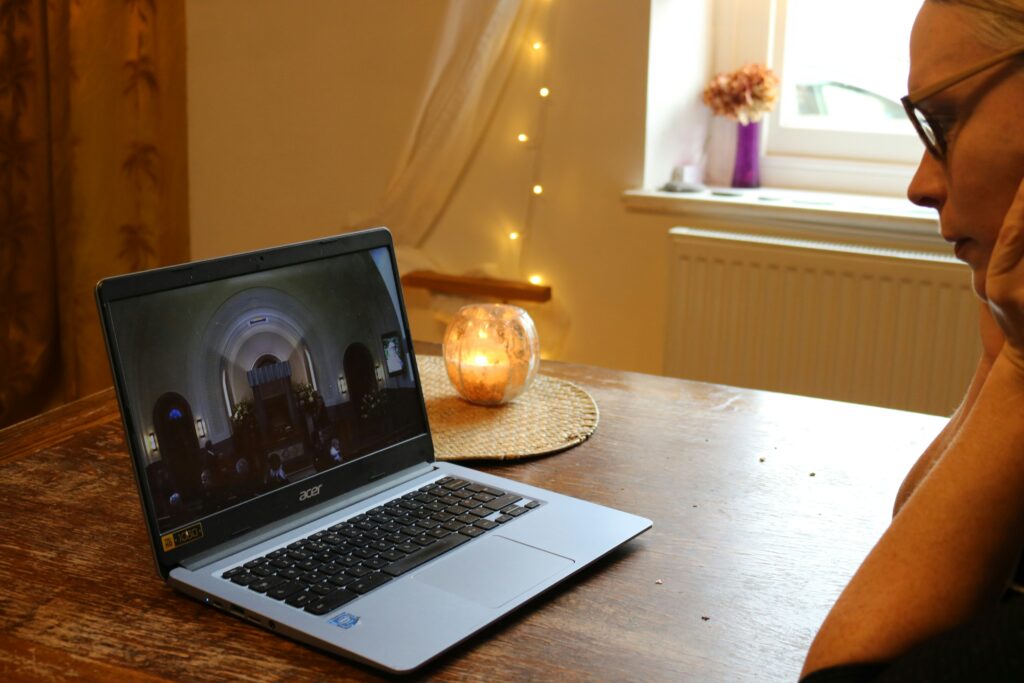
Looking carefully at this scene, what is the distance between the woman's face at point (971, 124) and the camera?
74 cm

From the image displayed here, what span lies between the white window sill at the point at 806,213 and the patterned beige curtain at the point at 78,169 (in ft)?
4.44

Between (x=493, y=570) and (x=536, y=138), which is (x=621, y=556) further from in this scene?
(x=536, y=138)

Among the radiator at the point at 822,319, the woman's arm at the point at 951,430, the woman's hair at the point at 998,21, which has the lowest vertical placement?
the radiator at the point at 822,319

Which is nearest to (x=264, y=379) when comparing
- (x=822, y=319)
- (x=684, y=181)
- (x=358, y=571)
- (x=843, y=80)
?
(x=358, y=571)

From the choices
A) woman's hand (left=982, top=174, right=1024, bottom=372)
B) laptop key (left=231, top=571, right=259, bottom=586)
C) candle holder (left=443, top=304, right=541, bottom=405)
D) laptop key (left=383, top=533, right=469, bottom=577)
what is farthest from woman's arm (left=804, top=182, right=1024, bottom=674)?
candle holder (left=443, top=304, right=541, bottom=405)

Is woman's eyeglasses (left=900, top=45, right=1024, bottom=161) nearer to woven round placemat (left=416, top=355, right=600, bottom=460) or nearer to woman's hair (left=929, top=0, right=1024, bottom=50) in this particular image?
woman's hair (left=929, top=0, right=1024, bottom=50)

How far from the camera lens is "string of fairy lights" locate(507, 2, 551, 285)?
2.55 metres

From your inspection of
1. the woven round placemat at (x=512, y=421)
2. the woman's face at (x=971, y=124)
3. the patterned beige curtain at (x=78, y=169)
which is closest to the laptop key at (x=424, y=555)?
the woven round placemat at (x=512, y=421)

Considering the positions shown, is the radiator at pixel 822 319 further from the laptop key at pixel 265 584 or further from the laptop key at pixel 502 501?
the laptop key at pixel 265 584

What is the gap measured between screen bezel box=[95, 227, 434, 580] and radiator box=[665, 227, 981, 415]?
1.35 meters

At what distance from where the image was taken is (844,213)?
233 cm

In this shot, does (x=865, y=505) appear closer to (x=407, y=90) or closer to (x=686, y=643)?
(x=686, y=643)

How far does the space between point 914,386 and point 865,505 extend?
49.6 inches

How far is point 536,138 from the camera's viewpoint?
2.60 m
